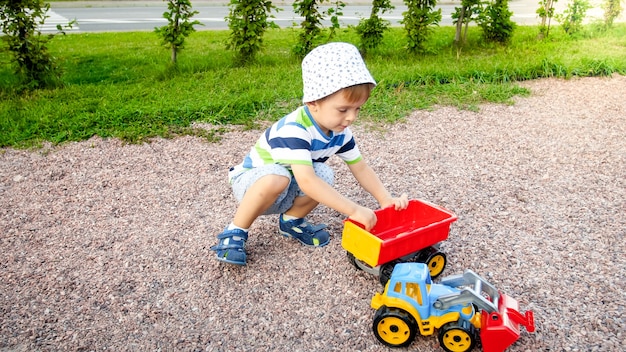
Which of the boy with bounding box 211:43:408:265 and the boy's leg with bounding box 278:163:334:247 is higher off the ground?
the boy with bounding box 211:43:408:265

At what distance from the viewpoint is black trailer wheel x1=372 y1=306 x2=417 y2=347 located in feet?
7.82

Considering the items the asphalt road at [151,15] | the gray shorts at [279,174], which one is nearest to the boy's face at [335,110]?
the gray shorts at [279,174]

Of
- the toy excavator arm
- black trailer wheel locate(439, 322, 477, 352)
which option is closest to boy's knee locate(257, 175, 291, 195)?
the toy excavator arm

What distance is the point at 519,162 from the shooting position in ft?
14.6

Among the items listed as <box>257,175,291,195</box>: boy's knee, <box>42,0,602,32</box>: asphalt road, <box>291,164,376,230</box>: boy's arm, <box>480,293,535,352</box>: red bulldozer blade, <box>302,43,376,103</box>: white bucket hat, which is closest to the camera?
<box>480,293,535,352</box>: red bulldozer blade

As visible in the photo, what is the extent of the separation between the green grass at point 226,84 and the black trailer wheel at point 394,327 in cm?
291

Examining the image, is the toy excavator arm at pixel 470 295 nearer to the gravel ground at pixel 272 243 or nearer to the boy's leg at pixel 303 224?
the gravel ground at pixel 272 243

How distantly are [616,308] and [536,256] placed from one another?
54 centimetres

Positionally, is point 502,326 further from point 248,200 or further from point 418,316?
point 248,200

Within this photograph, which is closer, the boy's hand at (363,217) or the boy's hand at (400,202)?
the boy's hand at (363,217)

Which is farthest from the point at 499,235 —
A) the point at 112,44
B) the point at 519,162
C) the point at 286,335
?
the point at 112,44

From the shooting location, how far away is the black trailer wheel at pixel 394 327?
2.38 metres

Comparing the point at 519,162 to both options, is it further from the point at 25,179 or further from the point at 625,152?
the point at 25,179

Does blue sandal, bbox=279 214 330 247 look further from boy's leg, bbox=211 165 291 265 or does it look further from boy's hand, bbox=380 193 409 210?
→ boy's hand, bbox=380 193 409 210
